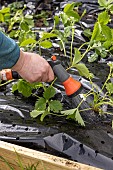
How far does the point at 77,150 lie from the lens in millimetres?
1817

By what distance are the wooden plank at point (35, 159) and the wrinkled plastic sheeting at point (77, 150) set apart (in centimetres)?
11

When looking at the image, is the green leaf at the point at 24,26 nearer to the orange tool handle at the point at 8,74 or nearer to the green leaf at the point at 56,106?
the orange tool handle at the point at 8,74

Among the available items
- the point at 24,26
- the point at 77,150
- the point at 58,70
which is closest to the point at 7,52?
the point at 58,70

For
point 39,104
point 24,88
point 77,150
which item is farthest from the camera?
point 24,88

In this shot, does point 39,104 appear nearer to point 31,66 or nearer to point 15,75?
point 15,75

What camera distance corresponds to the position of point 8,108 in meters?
2.13

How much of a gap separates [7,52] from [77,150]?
53 cm

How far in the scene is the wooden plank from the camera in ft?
5.49

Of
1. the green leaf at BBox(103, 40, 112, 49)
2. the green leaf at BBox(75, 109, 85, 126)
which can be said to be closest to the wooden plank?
the green leaf at BBox(75, 109, 85, 126)

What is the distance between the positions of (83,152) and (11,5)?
1.87m

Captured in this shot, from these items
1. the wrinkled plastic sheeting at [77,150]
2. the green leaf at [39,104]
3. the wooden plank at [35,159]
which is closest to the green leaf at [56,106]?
the green leaf at [39,104]

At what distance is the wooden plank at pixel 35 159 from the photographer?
1675 millimetres

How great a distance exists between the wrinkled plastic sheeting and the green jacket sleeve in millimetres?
390

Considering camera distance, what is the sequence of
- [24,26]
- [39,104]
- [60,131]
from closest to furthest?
[60,131], [39,104], [24,26]
